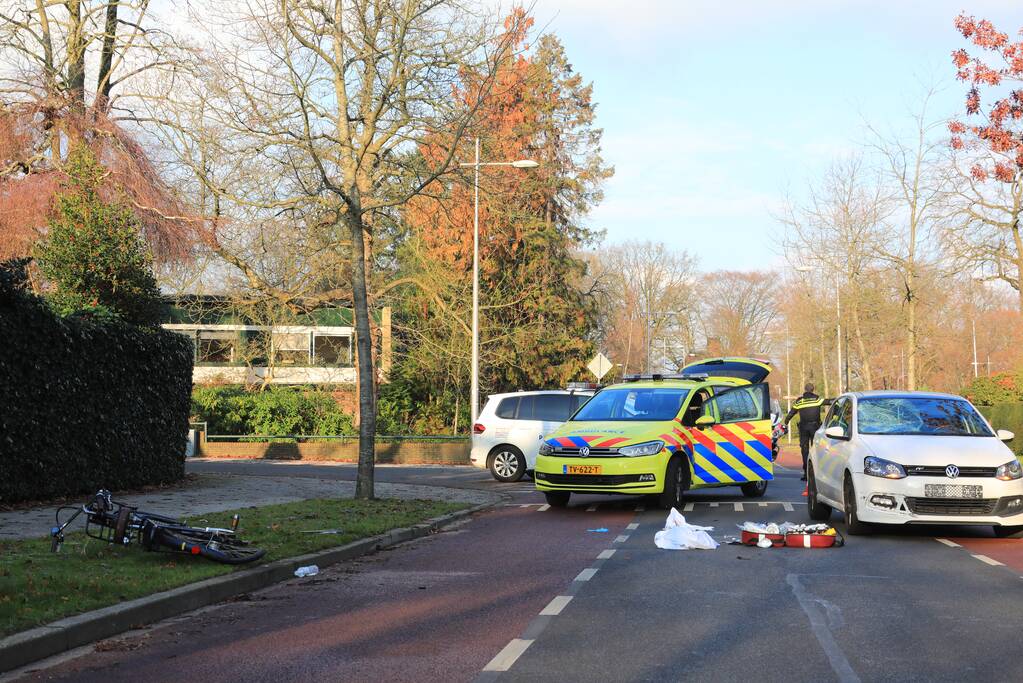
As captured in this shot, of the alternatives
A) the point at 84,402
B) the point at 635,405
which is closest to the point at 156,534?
the point at 84,402

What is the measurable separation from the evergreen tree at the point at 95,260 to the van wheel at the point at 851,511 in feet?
38.3

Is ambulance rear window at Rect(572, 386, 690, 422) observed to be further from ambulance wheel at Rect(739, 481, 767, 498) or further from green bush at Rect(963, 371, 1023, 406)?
green bush at Rect(963, 371, 1023, 406)

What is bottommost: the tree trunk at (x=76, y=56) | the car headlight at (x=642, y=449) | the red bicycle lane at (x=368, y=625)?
the red bicycle lane at (x=368, y=625)

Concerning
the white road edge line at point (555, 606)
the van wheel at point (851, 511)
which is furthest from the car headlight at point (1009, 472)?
the white road edge line at point (555, 606)

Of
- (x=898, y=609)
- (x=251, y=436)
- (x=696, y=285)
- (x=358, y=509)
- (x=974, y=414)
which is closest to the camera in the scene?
(x=898, y=609)

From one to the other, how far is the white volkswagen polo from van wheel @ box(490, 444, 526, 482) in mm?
10799

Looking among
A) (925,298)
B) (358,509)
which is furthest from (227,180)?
(925,298)

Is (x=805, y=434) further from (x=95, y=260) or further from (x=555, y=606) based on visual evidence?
(x=555, y=606)

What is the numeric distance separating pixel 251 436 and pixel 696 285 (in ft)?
176

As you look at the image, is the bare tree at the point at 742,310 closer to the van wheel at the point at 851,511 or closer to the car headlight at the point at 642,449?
the car headlight at the point at 642,449

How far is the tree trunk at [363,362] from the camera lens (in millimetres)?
→ 16750

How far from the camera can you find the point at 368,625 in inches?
315

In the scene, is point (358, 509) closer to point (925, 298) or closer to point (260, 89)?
point (260, 89)

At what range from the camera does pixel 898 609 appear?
28.1ft
